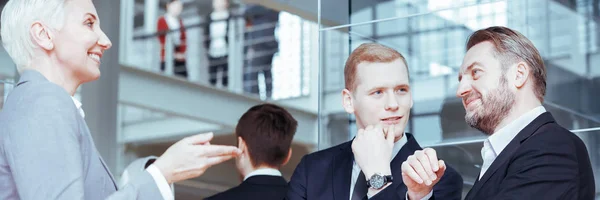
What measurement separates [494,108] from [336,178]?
0.59m

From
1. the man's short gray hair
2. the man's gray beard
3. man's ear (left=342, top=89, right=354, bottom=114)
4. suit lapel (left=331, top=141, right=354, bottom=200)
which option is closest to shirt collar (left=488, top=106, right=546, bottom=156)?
the man's gray beard

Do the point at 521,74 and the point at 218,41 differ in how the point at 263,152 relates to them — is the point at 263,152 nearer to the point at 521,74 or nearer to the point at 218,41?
the point at 521,74

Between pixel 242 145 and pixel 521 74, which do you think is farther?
pixel 242 145

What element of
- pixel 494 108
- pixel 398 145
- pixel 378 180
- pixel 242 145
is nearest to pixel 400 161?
pixel 398 145

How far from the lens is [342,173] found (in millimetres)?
2924

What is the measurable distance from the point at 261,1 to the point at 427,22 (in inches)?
49.1

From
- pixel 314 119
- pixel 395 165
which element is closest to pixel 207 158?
pixel 395 165

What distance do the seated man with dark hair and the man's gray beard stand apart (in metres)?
1.28

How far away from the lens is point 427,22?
3.79 m

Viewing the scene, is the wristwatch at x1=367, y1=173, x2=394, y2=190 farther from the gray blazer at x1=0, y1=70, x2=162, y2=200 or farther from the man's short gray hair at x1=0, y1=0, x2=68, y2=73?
the man's short gray hair at x1=0, y1=0, x2=68, y2=73

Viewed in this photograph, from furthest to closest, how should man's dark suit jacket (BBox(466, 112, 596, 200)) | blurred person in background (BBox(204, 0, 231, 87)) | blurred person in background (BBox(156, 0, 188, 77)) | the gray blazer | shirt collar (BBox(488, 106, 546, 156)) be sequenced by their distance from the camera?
blurred person in background (BBox(204, 0, 231, 87))
blurred person in background (BBox(156, 0, 188, 77))
shirt collar (BBox(488, 106, 546, 156))
man's dark suit jacket (BBox(466, 112, 596, 200))
the gray blazer

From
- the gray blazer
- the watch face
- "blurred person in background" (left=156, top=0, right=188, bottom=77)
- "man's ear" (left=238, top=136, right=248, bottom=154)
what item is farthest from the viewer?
"blurred person in background" (left=156, top=0, right=188, bottom=77)

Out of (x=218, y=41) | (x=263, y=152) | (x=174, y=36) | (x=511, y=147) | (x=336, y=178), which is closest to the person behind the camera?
(x=511, y=147)

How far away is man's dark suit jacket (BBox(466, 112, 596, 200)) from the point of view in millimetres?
2248
